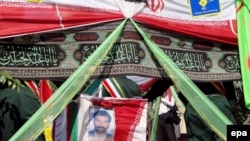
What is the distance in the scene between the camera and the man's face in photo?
4641mm

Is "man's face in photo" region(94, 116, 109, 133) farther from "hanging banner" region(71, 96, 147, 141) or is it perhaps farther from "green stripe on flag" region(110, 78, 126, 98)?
"green stripe on flag" region(110, 78, 126, 98)

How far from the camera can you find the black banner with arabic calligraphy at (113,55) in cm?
441

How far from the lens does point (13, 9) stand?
172 inches

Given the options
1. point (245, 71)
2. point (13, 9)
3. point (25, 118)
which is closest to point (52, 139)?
point (25, 118)

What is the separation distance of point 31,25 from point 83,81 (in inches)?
22.1

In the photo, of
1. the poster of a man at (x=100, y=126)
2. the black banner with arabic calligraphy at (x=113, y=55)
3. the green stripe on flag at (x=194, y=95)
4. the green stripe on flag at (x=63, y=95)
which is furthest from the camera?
the poster of a man at (x=100, y=126)

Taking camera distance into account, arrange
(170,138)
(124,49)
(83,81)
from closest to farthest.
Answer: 1. (83,81)
2. (124,49)
3. (170,138)

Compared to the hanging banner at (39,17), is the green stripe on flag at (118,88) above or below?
below

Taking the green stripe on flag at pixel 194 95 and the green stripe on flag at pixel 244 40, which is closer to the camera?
the green stripe on flag at pixel 194 95

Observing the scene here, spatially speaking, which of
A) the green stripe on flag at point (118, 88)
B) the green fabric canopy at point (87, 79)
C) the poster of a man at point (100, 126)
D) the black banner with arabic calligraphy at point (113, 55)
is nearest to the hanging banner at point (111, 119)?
the poster of a man at point (100, 126)

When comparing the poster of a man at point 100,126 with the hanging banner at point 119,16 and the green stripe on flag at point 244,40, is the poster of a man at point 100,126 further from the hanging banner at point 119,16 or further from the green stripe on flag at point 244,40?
the green stripe on flag at point 244,40

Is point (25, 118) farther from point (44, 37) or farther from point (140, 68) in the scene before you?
point (140, 68)

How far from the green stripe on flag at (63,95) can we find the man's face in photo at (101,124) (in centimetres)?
48

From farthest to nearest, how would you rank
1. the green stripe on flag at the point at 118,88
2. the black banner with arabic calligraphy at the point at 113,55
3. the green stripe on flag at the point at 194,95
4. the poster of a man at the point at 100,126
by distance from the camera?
the green stripe on flag at the point at 118,88 → the poster of a man at the point at 100,126 → the black banner with arabic calligraphy at the point at 113,55 → the green stripe on flag at the point at 194,95
